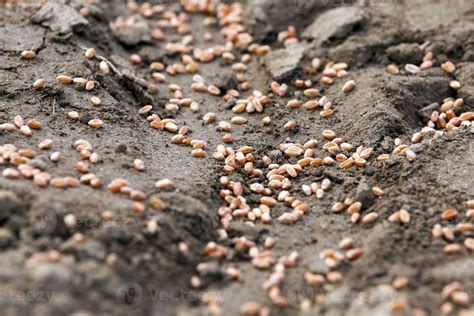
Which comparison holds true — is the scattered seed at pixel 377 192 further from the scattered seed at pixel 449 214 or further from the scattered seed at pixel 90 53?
the scattered seed at pixel 90 53

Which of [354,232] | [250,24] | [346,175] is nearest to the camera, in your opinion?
[354,232]

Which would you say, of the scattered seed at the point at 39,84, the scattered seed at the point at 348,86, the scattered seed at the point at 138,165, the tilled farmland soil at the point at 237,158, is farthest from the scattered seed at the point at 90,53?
the scattered seed at the point at 348,86

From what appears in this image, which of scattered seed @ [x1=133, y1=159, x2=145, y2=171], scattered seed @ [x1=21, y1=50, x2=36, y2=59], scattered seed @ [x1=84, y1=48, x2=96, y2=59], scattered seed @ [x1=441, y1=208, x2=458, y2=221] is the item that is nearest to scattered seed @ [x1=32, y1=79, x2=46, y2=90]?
scattered seed @ [x1=21, y1=50, x2=36, y2=59]

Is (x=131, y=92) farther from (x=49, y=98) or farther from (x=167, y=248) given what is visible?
(x=167, y=248)

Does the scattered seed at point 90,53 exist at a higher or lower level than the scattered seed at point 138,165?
higher

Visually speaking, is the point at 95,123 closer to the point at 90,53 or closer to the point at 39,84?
the point at 39,84

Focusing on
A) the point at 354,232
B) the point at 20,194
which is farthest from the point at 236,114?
the point at 20,194

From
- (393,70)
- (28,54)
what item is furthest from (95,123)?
(393,70)

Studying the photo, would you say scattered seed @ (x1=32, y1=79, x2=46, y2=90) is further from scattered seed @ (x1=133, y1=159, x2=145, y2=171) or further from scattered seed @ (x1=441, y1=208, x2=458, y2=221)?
scattered seed @ (x1=441, y1=208, x2=458, y2=221)
